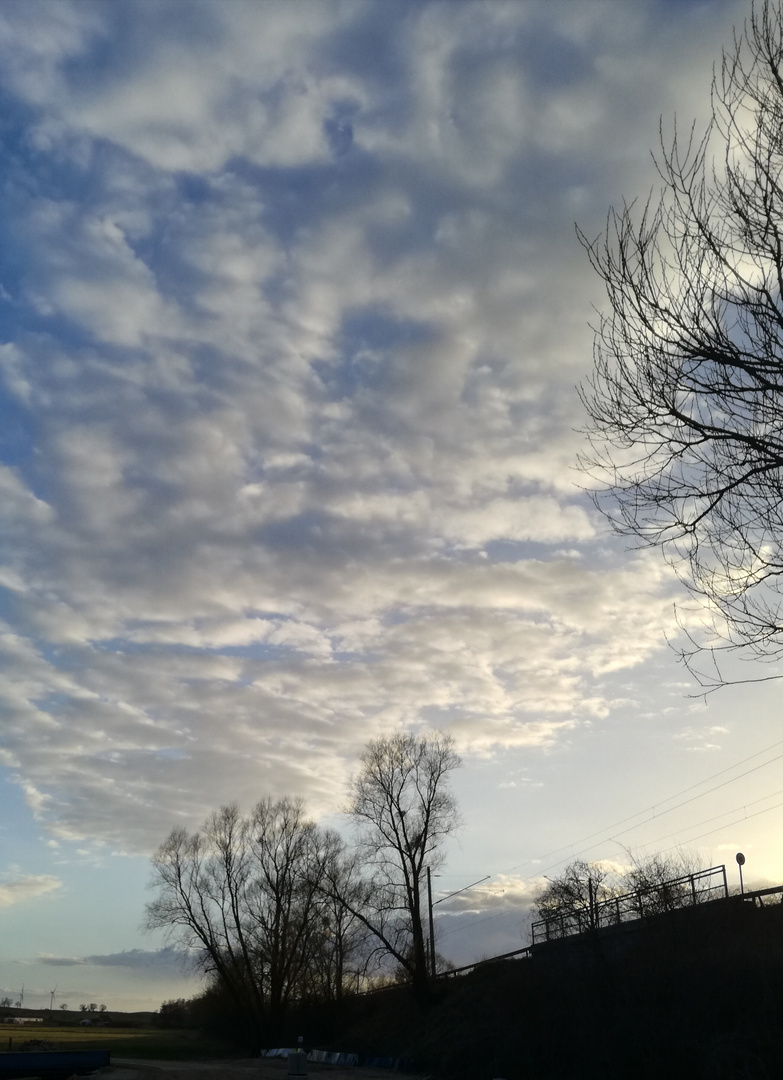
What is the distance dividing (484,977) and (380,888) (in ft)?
23.9

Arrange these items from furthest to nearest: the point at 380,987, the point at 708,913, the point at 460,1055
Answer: the point at 380,987 → the point at 460,1055 → the point at 708,913

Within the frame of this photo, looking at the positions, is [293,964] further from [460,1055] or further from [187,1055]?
[460,1055]

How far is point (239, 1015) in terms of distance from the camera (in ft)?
246

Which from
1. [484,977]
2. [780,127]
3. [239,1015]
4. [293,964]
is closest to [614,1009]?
[484,977]

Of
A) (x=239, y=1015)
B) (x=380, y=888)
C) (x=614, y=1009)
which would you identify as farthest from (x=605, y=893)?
(x=239, y=1015)

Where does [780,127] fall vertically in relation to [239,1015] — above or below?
above

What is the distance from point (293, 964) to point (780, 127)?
237 ft

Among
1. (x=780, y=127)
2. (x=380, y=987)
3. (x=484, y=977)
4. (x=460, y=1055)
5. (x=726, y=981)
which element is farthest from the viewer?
(x=380, y=987)

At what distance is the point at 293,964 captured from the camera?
233 ft

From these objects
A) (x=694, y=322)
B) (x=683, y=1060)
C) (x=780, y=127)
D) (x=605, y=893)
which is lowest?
(x=683, y=1060)

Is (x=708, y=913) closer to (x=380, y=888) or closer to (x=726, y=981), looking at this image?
(x=726, y=981)

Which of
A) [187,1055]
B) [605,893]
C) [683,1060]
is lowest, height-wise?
[187,1055]

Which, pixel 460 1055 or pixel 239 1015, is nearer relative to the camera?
pixel 460 1055

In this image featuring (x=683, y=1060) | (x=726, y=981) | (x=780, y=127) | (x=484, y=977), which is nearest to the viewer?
(x=780, y=127)
